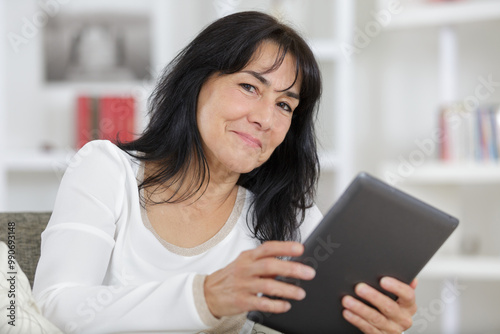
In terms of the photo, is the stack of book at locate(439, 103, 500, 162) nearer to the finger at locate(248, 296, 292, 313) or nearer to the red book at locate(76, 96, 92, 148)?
the red book at locate(76, 96, 92, 148)

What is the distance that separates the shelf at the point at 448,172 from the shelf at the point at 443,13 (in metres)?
0.59

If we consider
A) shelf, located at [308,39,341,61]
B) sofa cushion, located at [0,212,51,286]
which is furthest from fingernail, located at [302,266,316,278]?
shelf, located at [308,39,341,61]

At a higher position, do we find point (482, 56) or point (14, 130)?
point (482, 56)

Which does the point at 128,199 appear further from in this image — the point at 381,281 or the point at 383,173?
the point at 383,173

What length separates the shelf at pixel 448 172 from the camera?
2.50m

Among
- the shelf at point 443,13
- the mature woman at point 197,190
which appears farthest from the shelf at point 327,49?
the mature woman at point 197,190

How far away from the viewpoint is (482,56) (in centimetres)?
285

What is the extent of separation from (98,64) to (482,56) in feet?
5.90

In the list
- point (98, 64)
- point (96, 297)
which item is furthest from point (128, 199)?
point (98, 64)

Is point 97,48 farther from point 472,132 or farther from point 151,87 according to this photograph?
point 472,132

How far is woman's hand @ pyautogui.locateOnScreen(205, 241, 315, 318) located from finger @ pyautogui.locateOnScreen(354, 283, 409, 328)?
134 mm

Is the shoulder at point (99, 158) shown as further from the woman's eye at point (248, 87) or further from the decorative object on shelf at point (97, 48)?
the decorative object on shelf at point (97, 48)

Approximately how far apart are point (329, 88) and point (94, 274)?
1.92m

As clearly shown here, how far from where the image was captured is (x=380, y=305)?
100 cm
